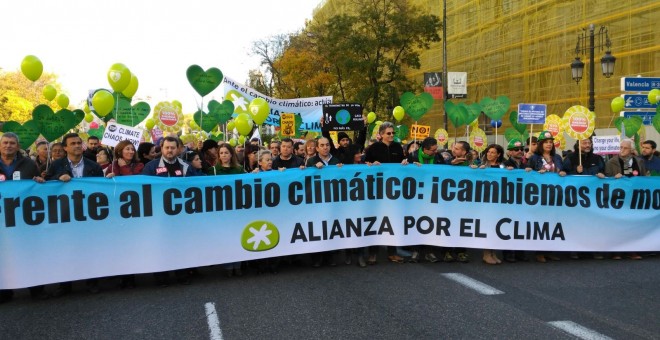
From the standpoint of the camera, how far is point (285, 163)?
7977mm

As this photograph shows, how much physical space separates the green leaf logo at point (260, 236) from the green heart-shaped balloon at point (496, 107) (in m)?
7.33

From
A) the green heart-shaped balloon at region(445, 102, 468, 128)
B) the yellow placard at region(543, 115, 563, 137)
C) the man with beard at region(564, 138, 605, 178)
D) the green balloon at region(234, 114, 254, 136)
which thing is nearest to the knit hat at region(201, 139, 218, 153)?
the green balloon at region(234, 114, 254, 136)

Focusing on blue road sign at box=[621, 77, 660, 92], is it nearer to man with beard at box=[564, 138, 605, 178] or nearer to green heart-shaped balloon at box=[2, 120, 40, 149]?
man with beard at box=[564, 138, 605, 178]

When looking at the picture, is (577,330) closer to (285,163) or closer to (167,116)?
(285,163)

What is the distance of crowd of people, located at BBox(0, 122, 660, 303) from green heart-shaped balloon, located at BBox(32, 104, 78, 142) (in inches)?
10.4

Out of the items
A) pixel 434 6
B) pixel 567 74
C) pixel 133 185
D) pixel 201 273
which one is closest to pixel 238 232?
pixel 201 273

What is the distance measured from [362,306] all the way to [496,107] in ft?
28.0

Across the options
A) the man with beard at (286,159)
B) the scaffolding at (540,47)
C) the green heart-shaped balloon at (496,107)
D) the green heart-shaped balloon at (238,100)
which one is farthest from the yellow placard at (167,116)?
the scaffolding at (540,47)

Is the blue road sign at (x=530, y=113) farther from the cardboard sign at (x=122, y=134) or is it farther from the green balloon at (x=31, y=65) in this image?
the green balloon at (x=31, y=65)

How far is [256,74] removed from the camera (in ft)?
187

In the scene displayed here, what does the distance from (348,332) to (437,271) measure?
2.65m

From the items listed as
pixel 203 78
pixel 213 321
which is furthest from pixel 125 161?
pixel 213 321

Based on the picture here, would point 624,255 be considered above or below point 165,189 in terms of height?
below

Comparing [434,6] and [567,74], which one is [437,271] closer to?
[567,74]
